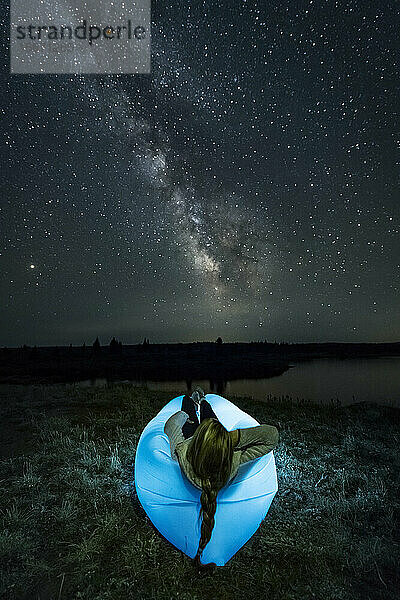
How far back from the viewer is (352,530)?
3811 millimetres

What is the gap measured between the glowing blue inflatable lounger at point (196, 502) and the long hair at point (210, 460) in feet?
0.68

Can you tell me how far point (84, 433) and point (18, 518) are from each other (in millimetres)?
3041

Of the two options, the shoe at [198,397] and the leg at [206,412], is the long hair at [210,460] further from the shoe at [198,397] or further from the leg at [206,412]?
the shoe at [198,397]

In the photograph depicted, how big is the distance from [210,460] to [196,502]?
609mm

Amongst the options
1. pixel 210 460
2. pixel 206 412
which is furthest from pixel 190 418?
pixel 210 460

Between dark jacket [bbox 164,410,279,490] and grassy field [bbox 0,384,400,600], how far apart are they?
Result: 3.52 feet

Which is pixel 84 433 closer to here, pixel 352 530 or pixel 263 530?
pixel 263 530

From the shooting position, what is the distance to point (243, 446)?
2.81 m

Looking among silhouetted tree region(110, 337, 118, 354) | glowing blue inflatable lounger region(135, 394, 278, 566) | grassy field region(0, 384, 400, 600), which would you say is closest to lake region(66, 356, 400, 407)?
grassy field region(0, 384, 400, 600)

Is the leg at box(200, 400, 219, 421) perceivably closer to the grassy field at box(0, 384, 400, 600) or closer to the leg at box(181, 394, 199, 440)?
the leg at box(181, 394, 199, 440)

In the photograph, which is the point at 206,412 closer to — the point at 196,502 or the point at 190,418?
the point at 190,418

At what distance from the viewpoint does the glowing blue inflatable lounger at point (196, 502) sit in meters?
2.87

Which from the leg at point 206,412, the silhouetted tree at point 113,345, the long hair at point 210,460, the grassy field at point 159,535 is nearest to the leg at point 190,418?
the leg at point 206,412

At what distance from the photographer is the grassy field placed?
2.92 meters
